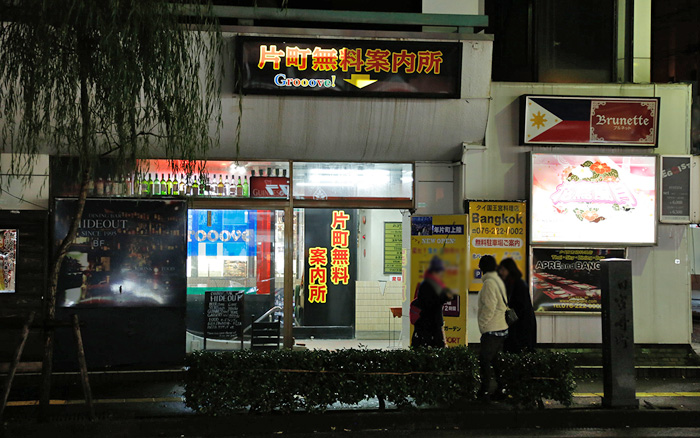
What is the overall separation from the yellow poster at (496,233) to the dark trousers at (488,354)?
2.76m

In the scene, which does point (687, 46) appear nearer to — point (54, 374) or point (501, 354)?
point (501, 354)

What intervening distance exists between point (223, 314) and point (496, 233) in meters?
4.91

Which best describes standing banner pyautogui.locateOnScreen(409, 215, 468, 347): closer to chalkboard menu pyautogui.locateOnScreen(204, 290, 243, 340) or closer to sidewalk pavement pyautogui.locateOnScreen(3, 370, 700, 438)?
sidewalk pavement pyautogui.locateOnScreen(3, 370, 700, 438)

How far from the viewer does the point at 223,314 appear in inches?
456

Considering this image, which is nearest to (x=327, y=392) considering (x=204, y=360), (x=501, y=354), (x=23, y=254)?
(x=204, y=360)

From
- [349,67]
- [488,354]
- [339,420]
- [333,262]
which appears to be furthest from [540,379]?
[333,262]

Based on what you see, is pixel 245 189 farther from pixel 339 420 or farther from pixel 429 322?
pixel 339 420

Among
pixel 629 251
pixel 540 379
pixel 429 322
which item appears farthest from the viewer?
pixel 629 251

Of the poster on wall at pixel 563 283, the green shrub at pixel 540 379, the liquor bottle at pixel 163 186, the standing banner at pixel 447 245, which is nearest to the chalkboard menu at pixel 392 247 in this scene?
the standing banner at pixel 447 245

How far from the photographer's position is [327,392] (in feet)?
25.7

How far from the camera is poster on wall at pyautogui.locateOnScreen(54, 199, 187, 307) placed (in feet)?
35.2

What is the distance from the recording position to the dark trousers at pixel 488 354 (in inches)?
327

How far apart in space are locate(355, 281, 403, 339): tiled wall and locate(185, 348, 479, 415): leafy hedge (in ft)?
19.3

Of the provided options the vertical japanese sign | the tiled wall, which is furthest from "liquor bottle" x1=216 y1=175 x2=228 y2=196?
the tiled wall
